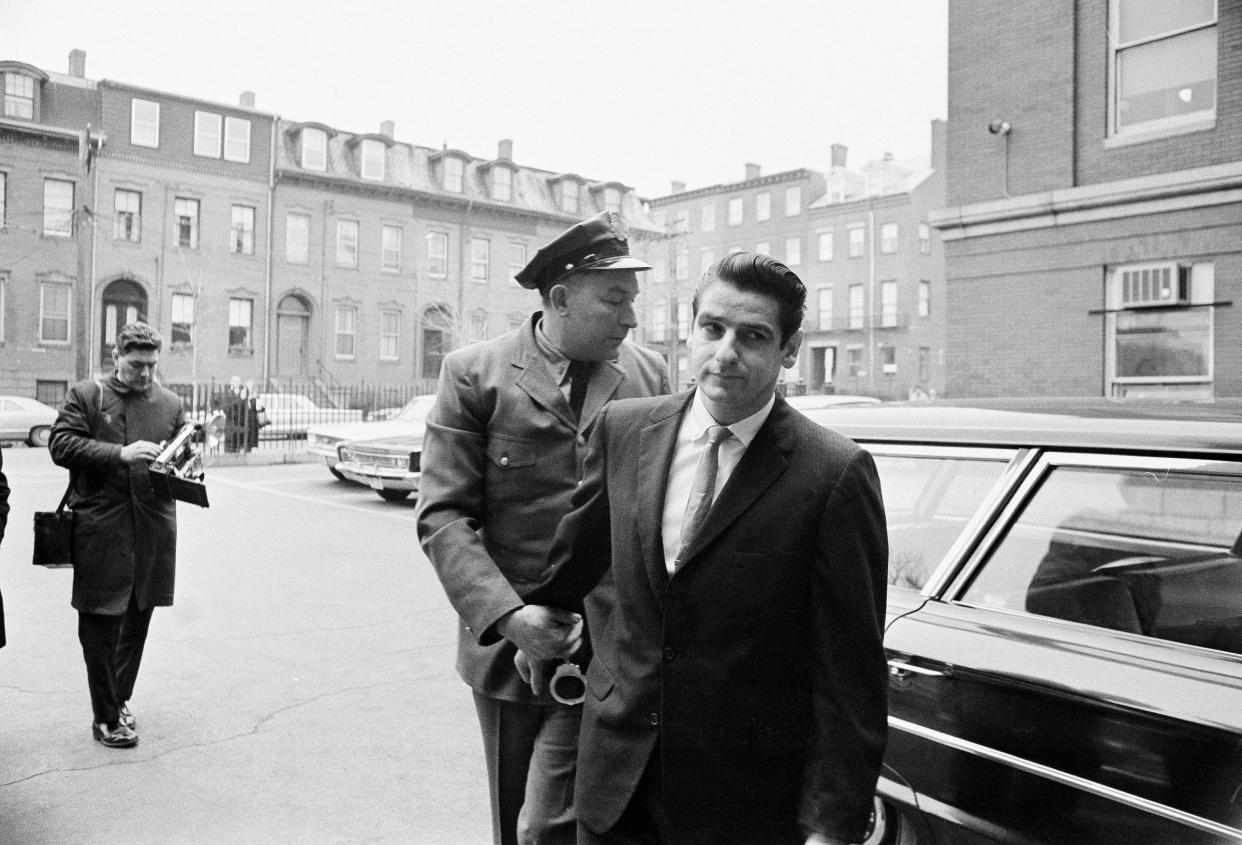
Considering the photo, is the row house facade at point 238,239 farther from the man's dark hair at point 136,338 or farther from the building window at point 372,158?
the man's dark hair at point 136,338

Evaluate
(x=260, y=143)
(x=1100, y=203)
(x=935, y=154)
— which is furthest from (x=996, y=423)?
(x=935, y=154)

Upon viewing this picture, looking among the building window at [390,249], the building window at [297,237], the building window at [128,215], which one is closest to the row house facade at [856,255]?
the building window at [390,249]

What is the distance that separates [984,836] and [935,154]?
184 ft

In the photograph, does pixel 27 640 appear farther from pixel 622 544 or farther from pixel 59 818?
pixel 622 544

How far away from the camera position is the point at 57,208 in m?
35.2

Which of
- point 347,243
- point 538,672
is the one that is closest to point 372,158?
point 347,243

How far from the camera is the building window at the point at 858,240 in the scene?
185 feet

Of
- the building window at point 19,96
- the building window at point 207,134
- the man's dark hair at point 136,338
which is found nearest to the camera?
the man's dark hair at point 136,338

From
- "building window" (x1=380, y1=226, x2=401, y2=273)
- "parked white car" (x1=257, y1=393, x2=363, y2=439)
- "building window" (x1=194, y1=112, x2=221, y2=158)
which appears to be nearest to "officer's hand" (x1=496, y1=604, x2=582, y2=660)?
"parked white car" (x1=257, y1=393, x2=363, y2=439)

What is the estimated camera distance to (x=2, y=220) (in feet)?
112

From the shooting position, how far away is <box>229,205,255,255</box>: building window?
3850 cm

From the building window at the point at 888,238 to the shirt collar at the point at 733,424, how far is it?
5550cm

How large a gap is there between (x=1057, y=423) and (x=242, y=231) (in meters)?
39.6

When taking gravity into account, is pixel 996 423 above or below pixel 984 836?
above
